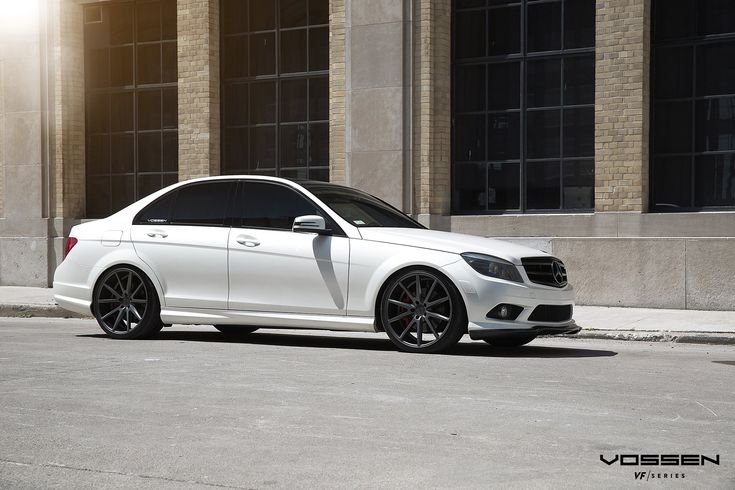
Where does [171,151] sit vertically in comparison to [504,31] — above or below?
below

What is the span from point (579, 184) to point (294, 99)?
5342 millimetres

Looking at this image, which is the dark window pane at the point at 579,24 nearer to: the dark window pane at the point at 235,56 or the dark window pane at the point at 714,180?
the dark window pane at the point at 714,180

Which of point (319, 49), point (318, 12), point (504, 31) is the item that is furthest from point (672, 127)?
point (318, 12)

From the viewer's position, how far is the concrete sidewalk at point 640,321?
11570 millimetres

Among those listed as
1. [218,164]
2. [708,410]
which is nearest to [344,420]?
[708,410]

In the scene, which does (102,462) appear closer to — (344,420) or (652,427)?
(344,420)

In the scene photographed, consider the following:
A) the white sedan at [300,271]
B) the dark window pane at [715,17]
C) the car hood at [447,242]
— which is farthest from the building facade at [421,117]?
the car hood at [447,242]

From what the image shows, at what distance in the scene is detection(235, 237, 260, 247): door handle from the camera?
10.4 m

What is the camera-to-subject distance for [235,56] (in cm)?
1955

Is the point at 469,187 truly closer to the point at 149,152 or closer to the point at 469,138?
the point at 469,138

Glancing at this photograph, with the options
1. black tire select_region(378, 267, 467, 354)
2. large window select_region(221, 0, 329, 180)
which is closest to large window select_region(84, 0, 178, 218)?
large window select_region(221, 0, 329, 180)

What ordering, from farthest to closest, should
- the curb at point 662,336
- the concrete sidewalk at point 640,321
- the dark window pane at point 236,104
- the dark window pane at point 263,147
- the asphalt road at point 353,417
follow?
the dark window pane at point 236,104, the dark window pane at point 263,147, the concrete sidewalk at point 640,321, the curb at point 662,336, the asphalt road at point 353,417

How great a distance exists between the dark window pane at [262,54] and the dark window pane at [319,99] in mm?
861

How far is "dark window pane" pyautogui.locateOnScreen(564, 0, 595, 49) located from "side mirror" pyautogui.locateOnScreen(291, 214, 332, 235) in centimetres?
766
